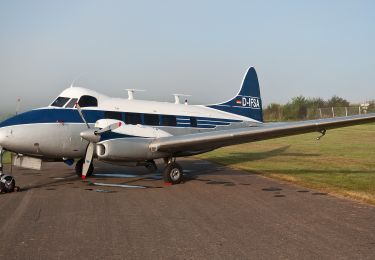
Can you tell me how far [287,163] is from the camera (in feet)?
70.7

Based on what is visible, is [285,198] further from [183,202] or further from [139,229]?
[139,229]

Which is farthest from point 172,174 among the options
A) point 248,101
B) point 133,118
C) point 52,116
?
point 248,101

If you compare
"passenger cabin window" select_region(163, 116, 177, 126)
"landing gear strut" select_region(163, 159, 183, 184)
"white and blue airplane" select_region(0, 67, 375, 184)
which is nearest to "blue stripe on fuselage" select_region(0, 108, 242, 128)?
"white and blue airplane" select_region(0, 67, 375, 184)

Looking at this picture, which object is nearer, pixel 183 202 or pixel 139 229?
pixel 139 229

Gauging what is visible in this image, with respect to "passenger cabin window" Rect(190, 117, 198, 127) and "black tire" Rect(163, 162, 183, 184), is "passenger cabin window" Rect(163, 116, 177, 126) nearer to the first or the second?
"passenger cabin window" Rect(190, 117, 198, 127)

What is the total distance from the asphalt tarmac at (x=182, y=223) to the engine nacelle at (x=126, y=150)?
3.36 ft

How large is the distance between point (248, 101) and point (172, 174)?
823cm

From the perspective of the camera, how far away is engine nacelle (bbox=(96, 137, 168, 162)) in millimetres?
13578

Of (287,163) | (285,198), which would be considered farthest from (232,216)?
(287,163)

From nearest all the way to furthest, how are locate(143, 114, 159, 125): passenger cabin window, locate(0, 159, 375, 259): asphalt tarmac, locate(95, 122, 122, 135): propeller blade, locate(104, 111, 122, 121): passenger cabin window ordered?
locate(0, 159, 375, 259): asphalt tarmac, locate(95, 122, 122, 135): propeller blade, locate(104, 111, 122, 121): passenger cabin window, locate(143, 114, 159, 125): passenger cabin window

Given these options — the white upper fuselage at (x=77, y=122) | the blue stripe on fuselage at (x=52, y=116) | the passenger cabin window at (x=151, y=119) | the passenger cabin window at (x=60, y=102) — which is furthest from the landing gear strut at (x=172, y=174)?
the passenger cabin window at (x=60, y=102)

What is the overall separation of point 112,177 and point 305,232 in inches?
408

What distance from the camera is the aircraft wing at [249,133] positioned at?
13.5 m

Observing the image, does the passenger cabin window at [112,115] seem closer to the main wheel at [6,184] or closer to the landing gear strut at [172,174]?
the landing gear strut at [172,174]
